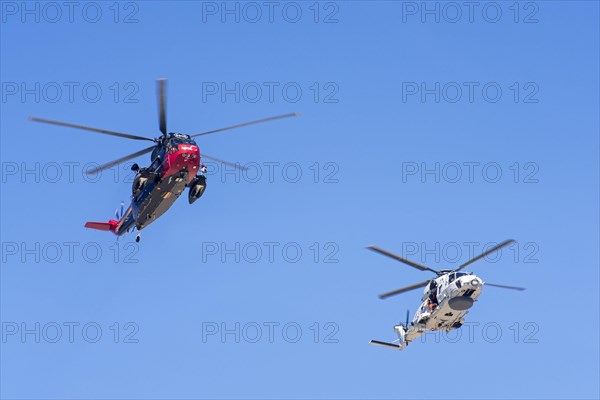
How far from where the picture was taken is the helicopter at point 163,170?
77438 millimetres

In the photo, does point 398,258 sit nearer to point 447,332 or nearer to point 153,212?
point 447,332

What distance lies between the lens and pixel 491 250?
83.4 metres

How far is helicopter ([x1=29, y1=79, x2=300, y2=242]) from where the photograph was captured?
254 feet

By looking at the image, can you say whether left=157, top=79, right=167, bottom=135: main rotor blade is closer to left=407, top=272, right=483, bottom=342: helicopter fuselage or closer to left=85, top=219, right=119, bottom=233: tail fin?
left=85, top=219, right=119, bottom=233: tail fin

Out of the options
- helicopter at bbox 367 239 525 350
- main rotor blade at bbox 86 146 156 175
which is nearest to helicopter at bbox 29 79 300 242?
main rotor blade at bbox 86 146 156 175

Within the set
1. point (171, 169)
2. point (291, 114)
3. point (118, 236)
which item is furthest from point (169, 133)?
point (118, 236)

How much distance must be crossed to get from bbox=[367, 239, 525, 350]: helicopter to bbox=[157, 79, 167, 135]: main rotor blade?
713 inches

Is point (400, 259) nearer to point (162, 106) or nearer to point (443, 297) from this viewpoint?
point (443, 297)

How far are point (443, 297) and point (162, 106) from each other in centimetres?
2545

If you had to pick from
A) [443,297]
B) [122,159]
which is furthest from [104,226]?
[443,297]

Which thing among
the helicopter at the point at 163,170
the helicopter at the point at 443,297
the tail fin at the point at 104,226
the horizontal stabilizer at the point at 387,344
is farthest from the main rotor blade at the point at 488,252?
the tail fin at the point at 104,226

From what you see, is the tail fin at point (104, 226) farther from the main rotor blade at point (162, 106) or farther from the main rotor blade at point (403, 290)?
the main rotor blade at point (403, 290)

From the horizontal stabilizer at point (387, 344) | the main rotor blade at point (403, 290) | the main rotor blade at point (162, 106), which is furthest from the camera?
the horizontal stabilizer at point (387, 344)

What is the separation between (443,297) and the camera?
274 ft
